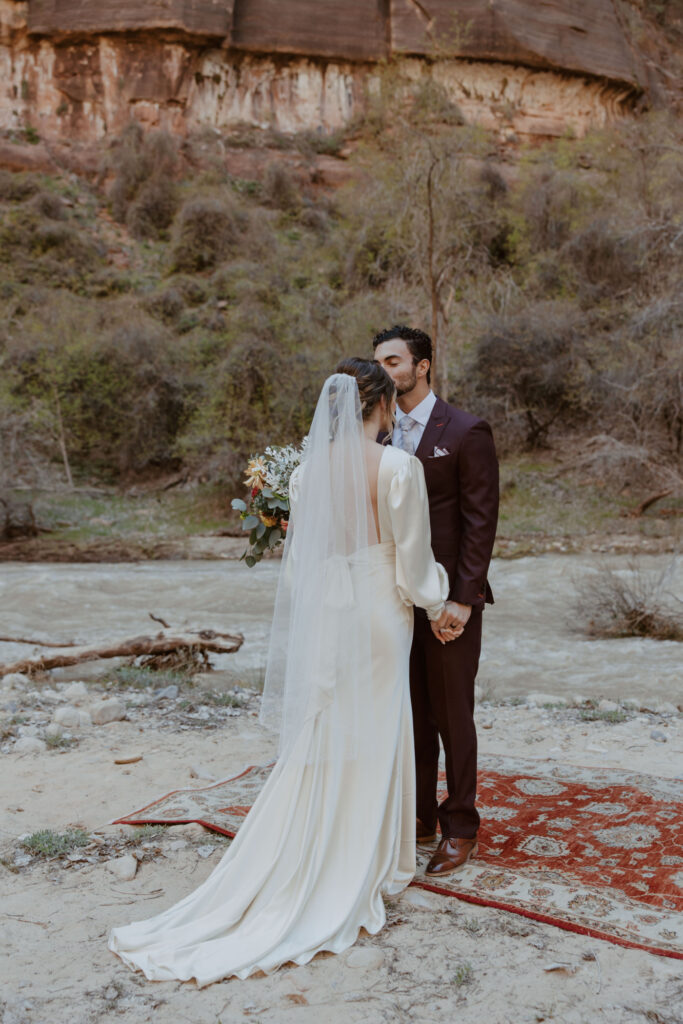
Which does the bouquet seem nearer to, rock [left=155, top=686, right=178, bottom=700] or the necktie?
the necktie

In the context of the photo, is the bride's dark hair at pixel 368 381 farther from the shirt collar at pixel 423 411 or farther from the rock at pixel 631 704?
the rock at pixel 631 704

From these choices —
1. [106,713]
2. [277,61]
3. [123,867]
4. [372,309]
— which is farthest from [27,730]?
[277,61]

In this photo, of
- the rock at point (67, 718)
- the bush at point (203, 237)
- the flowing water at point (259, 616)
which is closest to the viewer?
the rock at point (67, 718)

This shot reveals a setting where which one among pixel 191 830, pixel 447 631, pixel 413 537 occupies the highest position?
pixel 413 537

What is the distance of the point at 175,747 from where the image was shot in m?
5.46

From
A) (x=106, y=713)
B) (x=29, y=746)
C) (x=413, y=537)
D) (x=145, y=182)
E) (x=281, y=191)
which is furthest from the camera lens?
(x=145, y=182)

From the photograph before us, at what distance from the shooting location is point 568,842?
3611 mm

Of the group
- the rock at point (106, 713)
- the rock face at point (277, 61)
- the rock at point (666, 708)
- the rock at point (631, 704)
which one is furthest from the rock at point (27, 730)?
the rock face at point (277, 61)

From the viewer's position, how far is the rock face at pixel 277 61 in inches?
1375

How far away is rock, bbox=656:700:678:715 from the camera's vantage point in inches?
255

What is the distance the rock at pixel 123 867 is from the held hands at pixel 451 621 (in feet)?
5.31

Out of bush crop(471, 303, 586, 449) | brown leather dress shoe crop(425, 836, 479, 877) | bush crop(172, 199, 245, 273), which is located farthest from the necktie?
bush crop(172, 199, 245, 273)

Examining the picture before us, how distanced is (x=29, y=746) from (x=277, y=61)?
37.5m

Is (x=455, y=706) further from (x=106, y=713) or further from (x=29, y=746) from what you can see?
(x=106, y=713)
